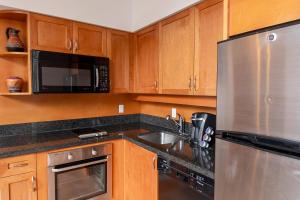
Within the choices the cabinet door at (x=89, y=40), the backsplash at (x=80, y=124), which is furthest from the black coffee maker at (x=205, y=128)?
the cabinet door at (x=89, y=40)

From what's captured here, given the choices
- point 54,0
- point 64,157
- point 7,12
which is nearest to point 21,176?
point 64,157

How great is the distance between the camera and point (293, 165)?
2.17ft

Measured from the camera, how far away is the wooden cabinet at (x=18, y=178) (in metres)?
1.52

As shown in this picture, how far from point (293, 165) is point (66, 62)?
1.83m

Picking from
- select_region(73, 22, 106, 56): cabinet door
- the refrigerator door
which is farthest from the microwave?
the refrigerator door

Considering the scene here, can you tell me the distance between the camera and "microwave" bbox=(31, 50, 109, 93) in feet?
5.74

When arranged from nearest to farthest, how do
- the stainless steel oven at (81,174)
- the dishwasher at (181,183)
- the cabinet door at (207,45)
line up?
the dishwasher at (181,183), the cabinet door at (207,45), the stainless steel oven at (81,174)

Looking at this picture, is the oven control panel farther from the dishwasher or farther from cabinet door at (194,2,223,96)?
cabinet door at (194,2,223,96)

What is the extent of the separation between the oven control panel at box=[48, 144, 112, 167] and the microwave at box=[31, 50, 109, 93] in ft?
1.82

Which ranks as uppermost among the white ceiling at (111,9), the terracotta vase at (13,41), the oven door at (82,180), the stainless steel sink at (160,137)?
the white ceiling at (111,9)

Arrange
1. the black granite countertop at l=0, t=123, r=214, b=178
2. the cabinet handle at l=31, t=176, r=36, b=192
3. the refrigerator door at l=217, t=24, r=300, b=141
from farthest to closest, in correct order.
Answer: the cabinet handle at l=31, t=176, r=36, b=192, the black granite countertop at l=0, t=123, r=214, b=178, the refrigerator door at l=217, t=24, r=300, b=141

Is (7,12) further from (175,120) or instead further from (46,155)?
(175,120)

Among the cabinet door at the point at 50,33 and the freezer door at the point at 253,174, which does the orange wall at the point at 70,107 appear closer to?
the cabinet door at the point at 50,33

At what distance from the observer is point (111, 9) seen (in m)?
2.26
